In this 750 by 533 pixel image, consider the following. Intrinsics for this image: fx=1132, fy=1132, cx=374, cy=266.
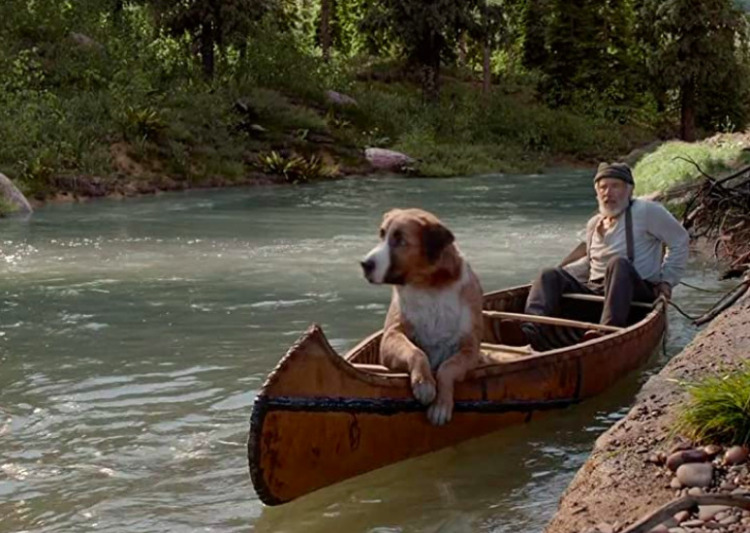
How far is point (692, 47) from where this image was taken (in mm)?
40906

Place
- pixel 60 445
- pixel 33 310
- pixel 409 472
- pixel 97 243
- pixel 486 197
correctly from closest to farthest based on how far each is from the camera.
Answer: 1. pixel 409 472
2. pixel 60 445
3. pixel 33 310
4. pixel 97 243
5. pixel 486 197

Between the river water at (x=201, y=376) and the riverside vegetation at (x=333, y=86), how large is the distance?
8.10 m

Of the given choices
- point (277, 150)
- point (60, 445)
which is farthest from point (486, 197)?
point (60, 445)

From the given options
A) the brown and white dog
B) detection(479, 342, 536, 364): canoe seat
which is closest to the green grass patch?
detection(479, 342, 536, 364): canoe seat

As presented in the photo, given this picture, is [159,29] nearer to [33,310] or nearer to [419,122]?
[419,122]

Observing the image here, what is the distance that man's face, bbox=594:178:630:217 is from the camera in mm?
8617

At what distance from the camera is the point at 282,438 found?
554 cm

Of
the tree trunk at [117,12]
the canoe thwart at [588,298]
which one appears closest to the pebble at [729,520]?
the canoe thwart at [588,298]

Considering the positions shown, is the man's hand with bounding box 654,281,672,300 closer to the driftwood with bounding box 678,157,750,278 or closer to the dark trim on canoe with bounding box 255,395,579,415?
the dark trim on canoe with bounding box 255,395,579,415

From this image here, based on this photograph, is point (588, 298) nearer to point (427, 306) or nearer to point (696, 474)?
point (427, 306)

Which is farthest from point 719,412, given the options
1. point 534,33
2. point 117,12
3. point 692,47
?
point 534,33

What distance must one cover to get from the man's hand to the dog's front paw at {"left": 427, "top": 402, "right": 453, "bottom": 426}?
10.4 ft

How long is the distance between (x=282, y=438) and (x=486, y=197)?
20.5 m

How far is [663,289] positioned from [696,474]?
177 inches
